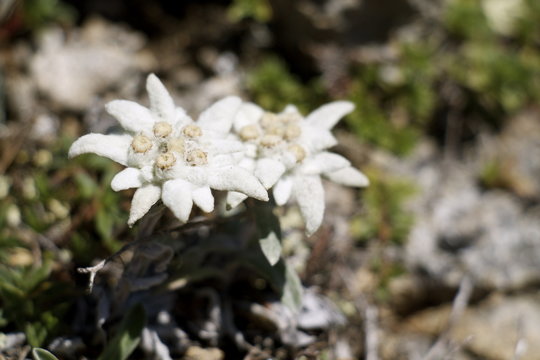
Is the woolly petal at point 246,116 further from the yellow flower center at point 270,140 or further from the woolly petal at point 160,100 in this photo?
the woolly petal at point 160,100

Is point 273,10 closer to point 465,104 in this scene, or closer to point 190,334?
point 465,104

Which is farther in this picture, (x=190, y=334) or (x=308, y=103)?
(x=308, y=103)

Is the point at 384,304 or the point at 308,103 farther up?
the point at 308,103

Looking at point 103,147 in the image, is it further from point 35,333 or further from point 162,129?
point 35,333

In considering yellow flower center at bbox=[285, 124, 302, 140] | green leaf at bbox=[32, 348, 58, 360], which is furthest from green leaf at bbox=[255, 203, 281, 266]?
green leaf at bbox=[32, 348, 58, 360]

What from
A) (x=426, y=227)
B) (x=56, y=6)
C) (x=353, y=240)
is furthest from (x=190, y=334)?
(x=56, y=6)

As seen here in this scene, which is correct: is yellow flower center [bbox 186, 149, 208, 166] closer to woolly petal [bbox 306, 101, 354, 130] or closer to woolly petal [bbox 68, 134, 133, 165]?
woolly petal [bbox 68, 134, 133, 165]
